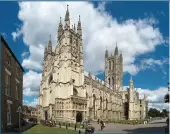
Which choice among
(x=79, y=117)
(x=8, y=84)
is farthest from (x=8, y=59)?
(x=79, y=117)

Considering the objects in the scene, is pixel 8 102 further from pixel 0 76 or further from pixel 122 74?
pixel 122 74

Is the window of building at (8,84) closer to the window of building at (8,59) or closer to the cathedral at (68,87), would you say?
the window of building at (8,59)

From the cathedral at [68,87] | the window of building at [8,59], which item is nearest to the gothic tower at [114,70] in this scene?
the cathedral at [68,87]

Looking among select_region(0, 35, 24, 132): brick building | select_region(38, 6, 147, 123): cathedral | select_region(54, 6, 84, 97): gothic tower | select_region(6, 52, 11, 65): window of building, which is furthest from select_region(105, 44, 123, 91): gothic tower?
select_region(6, 52, 11, 65): window of building

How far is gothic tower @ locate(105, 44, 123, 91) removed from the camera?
456 ft

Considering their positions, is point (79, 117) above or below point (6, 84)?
below

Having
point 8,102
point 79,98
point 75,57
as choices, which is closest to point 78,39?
point 75,57

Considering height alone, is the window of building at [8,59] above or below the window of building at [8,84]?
above

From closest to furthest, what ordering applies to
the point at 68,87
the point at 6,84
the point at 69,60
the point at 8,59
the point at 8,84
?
1. the point at 6,84
2. the point at 8,84
3. the point at 8,59
4. the point at 68,87
5. the point at 69,60

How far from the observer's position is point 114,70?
140 m

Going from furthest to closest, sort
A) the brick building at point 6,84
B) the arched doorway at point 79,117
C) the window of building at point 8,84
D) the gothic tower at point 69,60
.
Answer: the arched doorway at point 79,117, the gothic tower at point 69,60, the window of building at point 8,84, the brick building at point 6,84

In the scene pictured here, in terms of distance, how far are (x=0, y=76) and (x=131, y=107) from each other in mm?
119686

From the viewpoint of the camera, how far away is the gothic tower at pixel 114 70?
139 m

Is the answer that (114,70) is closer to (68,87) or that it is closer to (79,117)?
(79,117)
